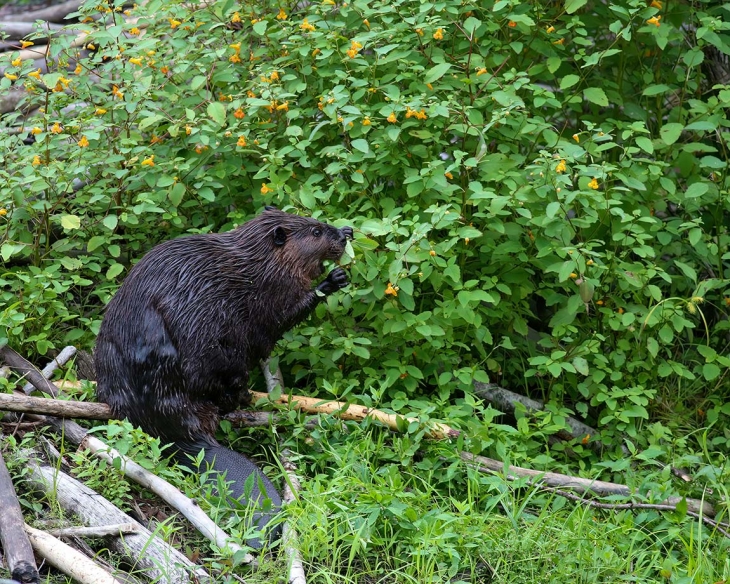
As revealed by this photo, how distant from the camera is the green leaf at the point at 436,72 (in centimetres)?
452

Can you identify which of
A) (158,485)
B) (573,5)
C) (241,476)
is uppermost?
(573,5)

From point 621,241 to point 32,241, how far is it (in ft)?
10.2

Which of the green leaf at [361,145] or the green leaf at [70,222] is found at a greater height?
the green leaf at [361,145]

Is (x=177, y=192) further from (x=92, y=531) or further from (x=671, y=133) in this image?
(x=671, y=133)

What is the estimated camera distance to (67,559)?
3.21 m

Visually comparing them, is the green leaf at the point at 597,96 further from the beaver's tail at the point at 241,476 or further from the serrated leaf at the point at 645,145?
the beaver's tail at the point at 241,476

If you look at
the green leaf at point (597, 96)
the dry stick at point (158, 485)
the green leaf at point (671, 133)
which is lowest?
the dry stick at point (158, 485)

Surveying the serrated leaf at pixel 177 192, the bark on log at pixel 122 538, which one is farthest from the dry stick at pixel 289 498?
the serrated leaf at pixel 177 192

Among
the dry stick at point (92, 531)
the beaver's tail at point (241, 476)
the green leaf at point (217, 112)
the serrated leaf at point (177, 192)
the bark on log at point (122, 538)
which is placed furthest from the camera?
the serrated leaf at point (177, 192)

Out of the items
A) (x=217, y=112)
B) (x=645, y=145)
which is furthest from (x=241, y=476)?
(x=645, y=145)

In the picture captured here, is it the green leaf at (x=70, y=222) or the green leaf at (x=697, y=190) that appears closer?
the green leaf at (x=70, y=222)

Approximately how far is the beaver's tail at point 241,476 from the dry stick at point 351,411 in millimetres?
450

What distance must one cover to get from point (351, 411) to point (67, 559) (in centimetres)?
153

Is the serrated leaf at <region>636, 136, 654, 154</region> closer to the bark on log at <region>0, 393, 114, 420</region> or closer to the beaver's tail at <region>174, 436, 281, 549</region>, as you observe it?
the beaver's tail at <region>174, 436, 281, 549</region>
